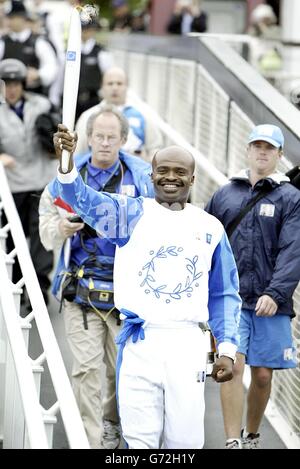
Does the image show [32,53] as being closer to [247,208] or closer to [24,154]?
[24,154]

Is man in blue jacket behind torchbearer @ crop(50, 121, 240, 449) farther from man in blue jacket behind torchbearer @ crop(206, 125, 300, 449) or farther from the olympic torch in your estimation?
man in blue jacket behind torchbearer @ crop(206, 125, 300, 449)

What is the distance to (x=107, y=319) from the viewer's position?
7281mm

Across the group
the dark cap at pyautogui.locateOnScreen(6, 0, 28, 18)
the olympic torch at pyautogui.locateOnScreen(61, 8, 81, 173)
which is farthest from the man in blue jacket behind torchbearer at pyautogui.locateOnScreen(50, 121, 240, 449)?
the dark cap at pyautogui.locateOnScreen(6, 0, 28, 18)

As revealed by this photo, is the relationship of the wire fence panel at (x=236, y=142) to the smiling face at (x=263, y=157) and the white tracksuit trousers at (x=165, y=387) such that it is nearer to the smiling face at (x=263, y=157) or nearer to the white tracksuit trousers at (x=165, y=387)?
the smiling face at (x=263, y=157)

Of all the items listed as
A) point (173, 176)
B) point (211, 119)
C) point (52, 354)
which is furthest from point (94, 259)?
point (211, 119)

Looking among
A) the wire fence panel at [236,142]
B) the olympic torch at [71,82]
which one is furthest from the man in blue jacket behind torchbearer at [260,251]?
the wire fence panel at [236,142]

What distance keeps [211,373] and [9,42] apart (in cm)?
1002

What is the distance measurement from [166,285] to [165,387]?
0.44 metres

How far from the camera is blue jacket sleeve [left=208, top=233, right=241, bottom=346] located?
5.75 m

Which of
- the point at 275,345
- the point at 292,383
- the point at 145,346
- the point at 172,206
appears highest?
the point at 172,206

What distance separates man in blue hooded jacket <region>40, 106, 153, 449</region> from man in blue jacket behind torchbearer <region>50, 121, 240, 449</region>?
4.91ft

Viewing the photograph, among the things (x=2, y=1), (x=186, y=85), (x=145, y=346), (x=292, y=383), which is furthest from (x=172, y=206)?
(x=2, y=1)

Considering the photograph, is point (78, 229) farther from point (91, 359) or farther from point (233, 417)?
point (233, 417)

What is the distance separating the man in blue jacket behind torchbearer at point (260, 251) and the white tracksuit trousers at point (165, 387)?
143 centimetres
